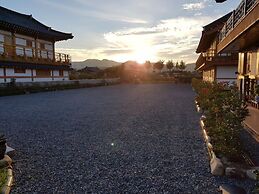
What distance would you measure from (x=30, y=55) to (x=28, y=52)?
398mm

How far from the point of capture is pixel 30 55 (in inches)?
928

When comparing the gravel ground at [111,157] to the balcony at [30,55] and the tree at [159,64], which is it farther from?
the tree at [159,64]

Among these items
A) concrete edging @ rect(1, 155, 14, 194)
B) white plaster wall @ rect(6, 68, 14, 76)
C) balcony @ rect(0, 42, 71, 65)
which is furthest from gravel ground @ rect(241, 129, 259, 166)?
white plaster wall @ rect(6, 68, 14, 76)

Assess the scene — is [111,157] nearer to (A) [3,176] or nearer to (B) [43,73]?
(A) [3,176]

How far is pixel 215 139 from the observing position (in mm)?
4477

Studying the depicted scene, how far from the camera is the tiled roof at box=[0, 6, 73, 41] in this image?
20.6m

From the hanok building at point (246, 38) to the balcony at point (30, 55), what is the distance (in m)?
20.1

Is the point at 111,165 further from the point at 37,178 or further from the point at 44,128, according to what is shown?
the point at 44,128

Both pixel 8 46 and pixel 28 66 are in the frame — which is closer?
pixel 8 46

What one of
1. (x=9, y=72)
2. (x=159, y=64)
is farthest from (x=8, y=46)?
(x=159, y=64)

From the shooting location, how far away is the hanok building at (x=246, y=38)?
4.63 meters

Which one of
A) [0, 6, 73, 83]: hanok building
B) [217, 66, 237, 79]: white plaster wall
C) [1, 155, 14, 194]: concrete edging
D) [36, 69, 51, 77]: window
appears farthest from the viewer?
[36, 69, 51, 77]: window

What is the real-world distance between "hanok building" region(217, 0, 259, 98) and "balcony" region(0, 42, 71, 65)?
2010 cm

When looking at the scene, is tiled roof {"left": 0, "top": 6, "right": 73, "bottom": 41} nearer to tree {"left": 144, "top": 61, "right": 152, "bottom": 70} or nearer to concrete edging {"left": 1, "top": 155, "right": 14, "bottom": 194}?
concrete edging {"left": 1, "top": 155, "right": 14, "bottom": 194}
